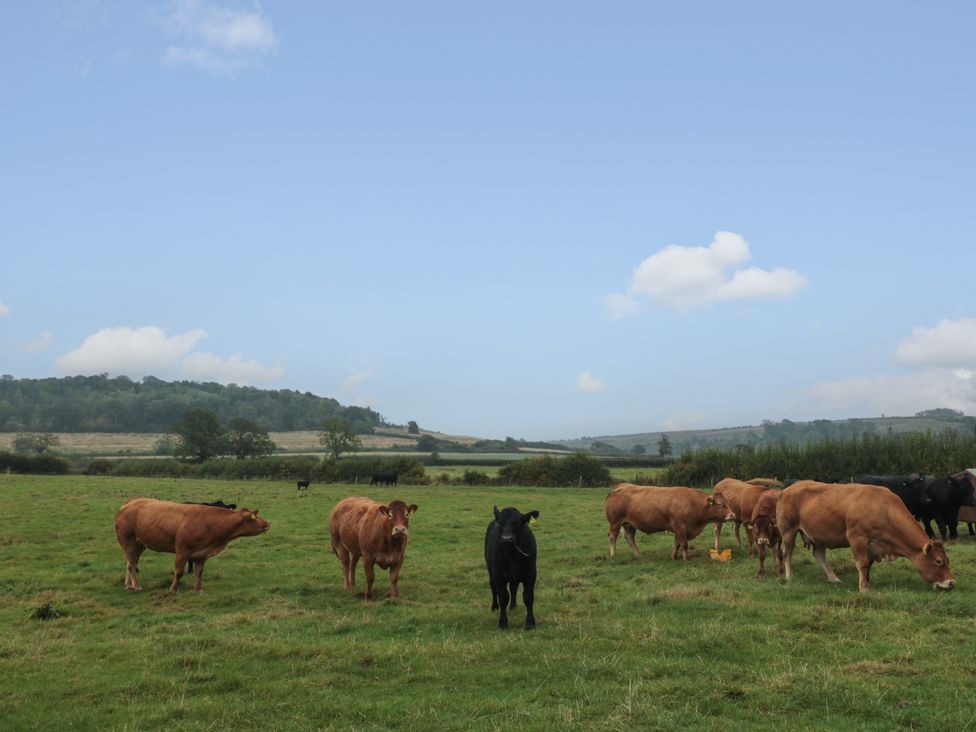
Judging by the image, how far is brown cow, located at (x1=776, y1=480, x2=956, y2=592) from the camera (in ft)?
37.8

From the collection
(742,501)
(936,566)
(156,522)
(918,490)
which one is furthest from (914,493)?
(156,522)

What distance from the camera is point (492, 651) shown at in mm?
9000

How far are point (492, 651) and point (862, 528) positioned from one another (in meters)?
7.05

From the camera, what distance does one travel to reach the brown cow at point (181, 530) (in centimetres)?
1440

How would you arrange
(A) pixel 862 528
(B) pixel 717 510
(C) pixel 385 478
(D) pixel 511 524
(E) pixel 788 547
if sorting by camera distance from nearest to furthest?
(D) pixel 511 524 → (A) pixel 862 528 → (E) pixel 788 547 → (B) pixel 717 510 → (C) pixel 385 478

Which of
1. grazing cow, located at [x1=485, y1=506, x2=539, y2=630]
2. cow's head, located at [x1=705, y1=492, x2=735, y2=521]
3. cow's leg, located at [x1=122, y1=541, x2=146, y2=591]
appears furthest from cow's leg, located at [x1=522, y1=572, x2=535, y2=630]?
cow's leg, located at [x1=122, y1=541, x2=146, y2=591]

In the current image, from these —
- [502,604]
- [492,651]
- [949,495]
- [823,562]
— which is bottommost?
[492,651]

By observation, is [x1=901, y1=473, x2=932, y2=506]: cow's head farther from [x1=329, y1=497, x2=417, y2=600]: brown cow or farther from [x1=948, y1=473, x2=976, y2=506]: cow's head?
[x1=329, y1=497, x2=417, y2=600]: brown cow

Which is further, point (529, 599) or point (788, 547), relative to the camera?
point (788, 547)

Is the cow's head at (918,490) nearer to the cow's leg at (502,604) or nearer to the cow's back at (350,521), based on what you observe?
the cow's leg at (502,604)

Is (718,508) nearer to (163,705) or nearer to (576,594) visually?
(576,594)

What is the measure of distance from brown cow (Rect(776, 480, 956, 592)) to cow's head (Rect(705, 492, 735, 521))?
281 centimetres

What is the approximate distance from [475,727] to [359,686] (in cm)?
199

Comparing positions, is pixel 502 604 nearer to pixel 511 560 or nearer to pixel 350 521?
pixel 511 560
